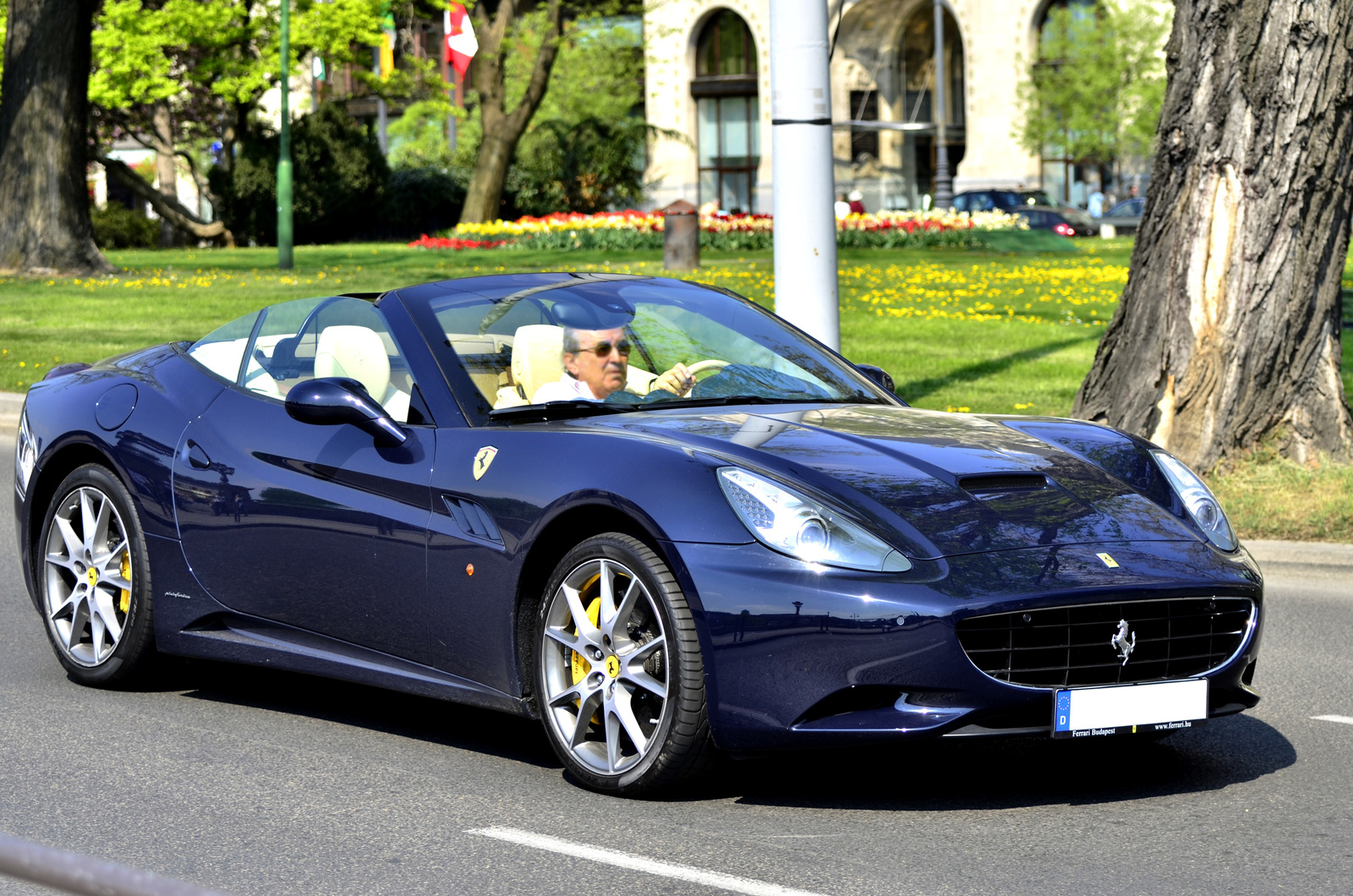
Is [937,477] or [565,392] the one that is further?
[565,392]

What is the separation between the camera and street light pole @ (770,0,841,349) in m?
10.1

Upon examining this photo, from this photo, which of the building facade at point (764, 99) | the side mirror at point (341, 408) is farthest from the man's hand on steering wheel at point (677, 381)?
the building facade at point (764, 99)

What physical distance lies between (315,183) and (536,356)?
135 ft

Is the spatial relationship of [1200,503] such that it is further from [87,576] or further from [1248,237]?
[1248,237]

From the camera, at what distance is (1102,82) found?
53125 millimetres

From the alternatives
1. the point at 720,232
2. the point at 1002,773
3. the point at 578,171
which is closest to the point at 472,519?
the point at 1002,773

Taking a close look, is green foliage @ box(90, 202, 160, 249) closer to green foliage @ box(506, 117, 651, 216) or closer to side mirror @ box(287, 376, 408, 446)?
green foliage @ box(506, 117, 651, 216)

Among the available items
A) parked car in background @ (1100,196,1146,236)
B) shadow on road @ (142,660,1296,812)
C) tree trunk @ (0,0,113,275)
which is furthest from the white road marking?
parked car in background @ (1100,196,1146,236)

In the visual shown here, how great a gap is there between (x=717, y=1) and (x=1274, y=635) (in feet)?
206

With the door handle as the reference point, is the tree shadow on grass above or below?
below

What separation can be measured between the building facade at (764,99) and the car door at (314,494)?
5991cm

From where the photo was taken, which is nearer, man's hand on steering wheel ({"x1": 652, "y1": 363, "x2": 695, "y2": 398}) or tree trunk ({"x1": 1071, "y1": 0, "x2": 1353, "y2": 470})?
man's hand on steering wheel ({"x1": 652, "y1": 363, "x2": 695, "y2": 398})

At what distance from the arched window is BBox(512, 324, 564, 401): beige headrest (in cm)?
6359

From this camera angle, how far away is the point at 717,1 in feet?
223
